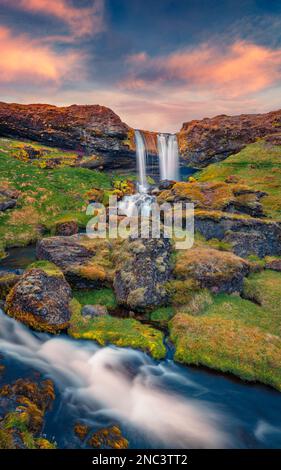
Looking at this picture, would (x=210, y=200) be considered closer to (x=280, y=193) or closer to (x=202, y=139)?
(x=280, y=193)

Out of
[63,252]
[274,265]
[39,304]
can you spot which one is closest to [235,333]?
[39,304]

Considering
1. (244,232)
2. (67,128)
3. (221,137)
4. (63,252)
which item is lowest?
(63,252)

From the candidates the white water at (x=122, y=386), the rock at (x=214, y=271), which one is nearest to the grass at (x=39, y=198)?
the white water at (x=122, y=386)

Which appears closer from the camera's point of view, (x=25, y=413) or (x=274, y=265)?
(x=25, y=413)

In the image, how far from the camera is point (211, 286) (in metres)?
19.7

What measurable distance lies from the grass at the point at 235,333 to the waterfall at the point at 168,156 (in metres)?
64.6

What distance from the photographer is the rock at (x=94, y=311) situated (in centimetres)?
1806

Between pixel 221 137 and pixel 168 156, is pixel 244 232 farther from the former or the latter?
pixel 221 137

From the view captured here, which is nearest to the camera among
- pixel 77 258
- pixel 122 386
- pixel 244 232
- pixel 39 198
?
pixel 122 386

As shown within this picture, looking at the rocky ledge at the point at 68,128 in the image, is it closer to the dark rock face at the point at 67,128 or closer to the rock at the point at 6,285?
the dark rock face at the point at 67,128

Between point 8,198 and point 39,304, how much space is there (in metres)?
32.8

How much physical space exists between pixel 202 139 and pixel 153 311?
8071 cm

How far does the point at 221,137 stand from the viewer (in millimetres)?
89625

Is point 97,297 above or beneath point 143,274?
beneath
